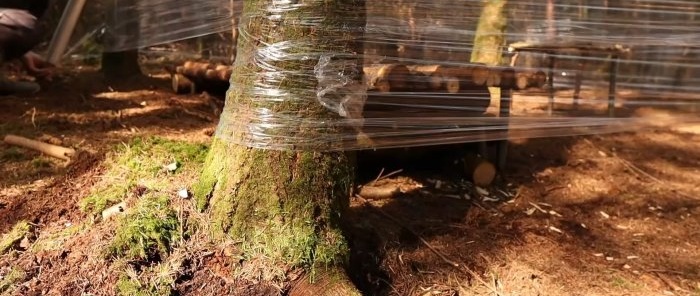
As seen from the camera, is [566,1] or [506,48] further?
[566,1]

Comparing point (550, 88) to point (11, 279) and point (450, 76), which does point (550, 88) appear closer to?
point (450, 76)

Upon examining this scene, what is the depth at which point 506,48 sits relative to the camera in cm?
440

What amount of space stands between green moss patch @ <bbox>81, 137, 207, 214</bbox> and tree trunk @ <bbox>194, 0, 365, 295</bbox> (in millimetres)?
632

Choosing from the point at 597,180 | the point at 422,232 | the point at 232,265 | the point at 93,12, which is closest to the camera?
the point at 232,265

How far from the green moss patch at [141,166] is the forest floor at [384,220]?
1 centimetres

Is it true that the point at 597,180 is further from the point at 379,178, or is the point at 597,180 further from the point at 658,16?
the point at 379,178

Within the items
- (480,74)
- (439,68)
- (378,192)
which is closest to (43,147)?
(378,192)

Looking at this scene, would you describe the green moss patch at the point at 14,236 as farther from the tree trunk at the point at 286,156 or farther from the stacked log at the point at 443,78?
the stacked log at the point at 443,78

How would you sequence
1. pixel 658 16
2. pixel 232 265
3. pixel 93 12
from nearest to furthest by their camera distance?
1. pixel 232 265
2. pixel 658 16
3. pixel 93 12

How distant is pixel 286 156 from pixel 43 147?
6.47 feet

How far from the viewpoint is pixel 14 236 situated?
306 cm

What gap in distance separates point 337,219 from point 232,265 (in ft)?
1.85

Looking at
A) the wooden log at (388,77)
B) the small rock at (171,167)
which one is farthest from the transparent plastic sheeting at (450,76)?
the small rock at (171,167)

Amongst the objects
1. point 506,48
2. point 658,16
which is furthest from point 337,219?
point 658,16
